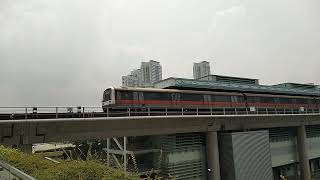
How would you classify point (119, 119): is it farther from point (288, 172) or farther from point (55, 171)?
point (288, 172)

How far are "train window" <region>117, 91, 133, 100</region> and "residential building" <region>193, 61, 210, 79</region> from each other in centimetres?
7168

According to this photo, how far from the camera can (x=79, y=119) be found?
24.8 metres

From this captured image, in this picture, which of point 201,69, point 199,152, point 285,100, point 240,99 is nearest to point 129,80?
point 201,69

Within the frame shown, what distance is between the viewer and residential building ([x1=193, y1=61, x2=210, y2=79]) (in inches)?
4067

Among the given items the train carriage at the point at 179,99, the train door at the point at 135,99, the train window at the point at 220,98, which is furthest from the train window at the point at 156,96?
the train window at the point at 220,98

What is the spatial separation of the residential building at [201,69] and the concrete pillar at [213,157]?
6730 cm

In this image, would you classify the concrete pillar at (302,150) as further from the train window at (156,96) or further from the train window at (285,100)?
the train window at (156,96)

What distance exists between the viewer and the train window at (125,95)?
107ft

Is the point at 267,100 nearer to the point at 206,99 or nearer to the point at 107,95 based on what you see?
the point at 206,99

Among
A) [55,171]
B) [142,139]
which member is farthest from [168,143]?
[55,171]

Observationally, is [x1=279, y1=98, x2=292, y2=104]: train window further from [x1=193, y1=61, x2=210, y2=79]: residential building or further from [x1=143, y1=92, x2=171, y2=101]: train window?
[x1=193, y1=61, x2=210, y2=79]: residential building

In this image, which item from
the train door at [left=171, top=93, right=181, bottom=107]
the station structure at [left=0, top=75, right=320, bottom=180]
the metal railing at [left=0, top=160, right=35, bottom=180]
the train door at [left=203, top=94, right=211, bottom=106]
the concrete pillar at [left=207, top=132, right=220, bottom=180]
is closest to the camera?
the metal railing at [left=0, top=160, right=35, bottom=180]

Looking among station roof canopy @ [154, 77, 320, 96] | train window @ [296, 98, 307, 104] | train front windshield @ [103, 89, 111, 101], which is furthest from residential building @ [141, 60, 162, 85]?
train front windshield @ [103, 89, 111, 101]

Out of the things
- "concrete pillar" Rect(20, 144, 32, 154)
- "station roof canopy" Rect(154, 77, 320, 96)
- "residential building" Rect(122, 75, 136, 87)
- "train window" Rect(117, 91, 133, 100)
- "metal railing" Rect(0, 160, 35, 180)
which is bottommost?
"concrete pillar" Rect(20, 144, 32, 154)
